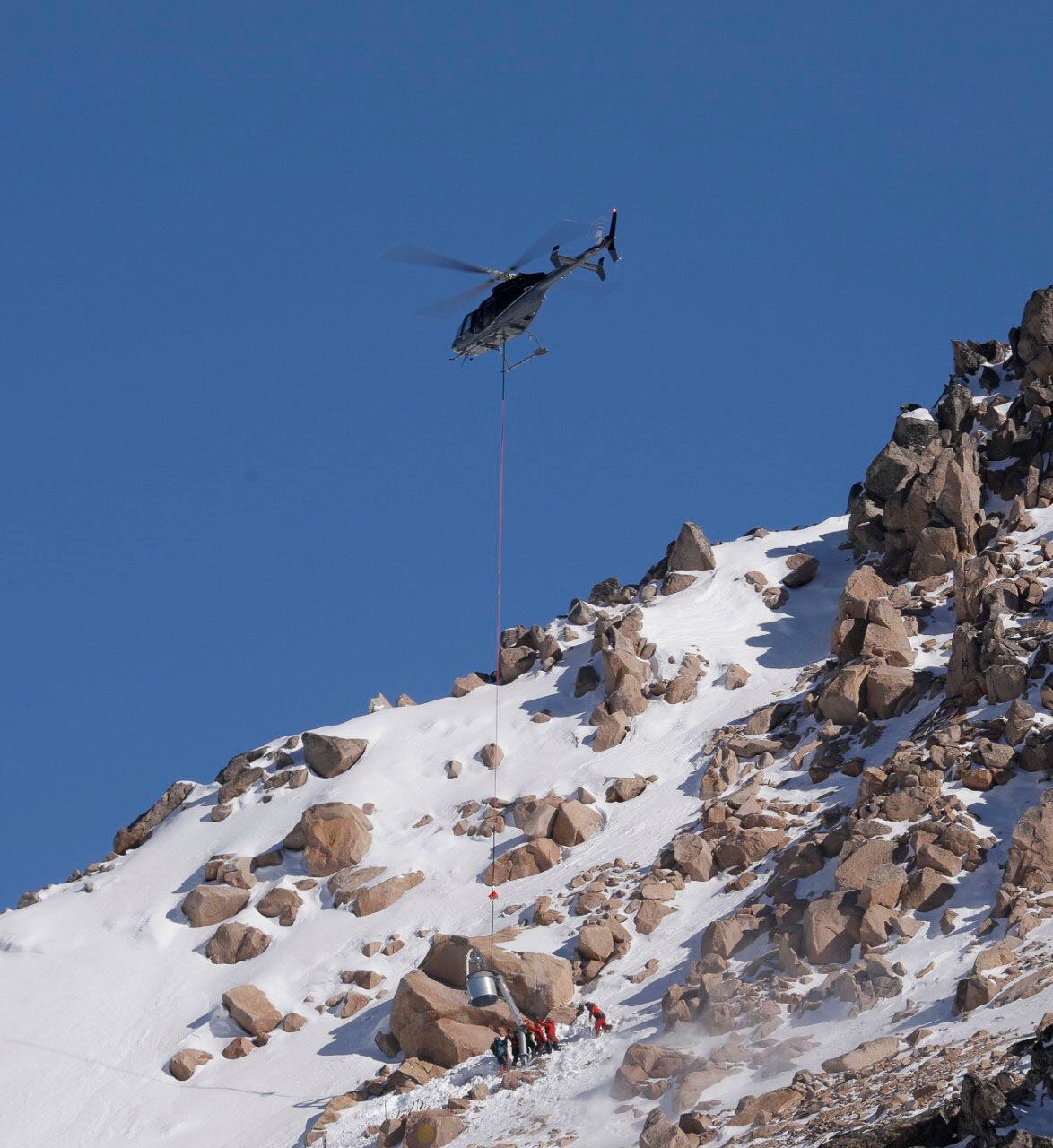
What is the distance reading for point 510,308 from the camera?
1773 inches

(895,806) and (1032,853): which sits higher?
(895,806)

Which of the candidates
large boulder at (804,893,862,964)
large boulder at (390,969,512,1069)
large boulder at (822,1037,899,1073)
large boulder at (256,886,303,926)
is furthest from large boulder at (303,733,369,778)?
large boulder at (822,1037,899,1073)

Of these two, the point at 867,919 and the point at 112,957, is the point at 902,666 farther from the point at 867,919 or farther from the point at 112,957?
the point at 112,957

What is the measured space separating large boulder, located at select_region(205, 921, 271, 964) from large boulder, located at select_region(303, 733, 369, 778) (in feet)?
26.2

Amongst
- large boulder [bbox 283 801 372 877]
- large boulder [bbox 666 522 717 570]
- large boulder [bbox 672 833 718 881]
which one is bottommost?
large boulder [bbox 672 833 718 881]

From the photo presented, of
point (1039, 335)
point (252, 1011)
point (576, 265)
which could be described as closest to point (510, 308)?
point (576, 265)

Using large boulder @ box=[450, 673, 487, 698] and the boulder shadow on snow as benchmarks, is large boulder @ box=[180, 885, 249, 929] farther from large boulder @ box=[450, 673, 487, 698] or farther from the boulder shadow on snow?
the boulder shadow on snow

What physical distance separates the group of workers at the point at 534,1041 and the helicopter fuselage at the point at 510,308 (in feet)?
56.6

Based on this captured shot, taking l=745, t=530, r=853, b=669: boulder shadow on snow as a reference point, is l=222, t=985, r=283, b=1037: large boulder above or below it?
below

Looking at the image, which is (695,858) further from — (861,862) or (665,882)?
(861,862)

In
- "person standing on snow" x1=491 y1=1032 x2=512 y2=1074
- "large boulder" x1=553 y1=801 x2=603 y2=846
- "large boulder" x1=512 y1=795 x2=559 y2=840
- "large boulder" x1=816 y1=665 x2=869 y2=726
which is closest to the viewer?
"person standing on snow" x1=491 y1=1032 x2=512 y2=1074

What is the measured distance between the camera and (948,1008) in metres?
33.5

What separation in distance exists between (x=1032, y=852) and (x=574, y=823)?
593 inches

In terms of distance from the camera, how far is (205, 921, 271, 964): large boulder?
4969 cm
